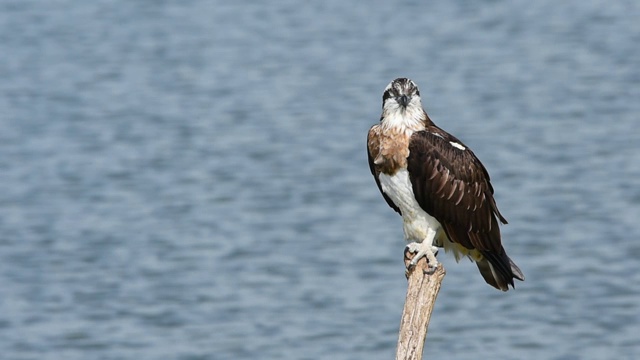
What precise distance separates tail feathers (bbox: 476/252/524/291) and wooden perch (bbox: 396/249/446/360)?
2.77ft

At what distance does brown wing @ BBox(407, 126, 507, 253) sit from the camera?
10.2 meters

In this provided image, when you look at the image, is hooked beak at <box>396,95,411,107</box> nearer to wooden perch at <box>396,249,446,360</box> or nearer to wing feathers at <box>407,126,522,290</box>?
wing feathers at <box>407,126,522,290</box>

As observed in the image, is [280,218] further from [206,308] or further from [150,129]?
[150,129]

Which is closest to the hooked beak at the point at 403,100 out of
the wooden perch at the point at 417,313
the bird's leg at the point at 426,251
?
the bird's leg at the point at 426,251

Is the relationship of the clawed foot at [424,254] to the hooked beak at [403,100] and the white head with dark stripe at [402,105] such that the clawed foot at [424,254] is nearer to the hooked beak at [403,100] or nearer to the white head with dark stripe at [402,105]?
the white head with dark stripe at [402,105]

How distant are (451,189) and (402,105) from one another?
2.33ft

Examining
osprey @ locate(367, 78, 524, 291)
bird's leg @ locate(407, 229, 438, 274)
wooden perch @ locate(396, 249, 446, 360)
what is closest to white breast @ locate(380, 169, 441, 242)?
osprey @ locate(367, 78, 524, 291)

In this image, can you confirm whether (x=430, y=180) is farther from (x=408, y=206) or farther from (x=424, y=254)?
(x=424, y=254)

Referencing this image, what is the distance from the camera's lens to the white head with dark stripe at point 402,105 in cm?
1016

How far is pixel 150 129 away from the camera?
23.4 meters

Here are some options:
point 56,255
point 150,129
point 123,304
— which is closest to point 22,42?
point 150,129

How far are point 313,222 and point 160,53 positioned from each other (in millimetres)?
10012

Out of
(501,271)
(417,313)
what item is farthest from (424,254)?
(501,271)

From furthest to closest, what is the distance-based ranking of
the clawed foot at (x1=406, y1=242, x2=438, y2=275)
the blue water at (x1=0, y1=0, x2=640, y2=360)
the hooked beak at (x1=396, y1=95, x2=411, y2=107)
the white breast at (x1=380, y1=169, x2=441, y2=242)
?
1. the blue water at (x1=0, y1=0, x2=640, y2=360)
2. the white breast at (x1=380, y1=169, x2=441, y2=242)
3. the hooked beak at (x1=396, y1=95, x2=411, y2=107)
4. the clawed foot at (x1=406, y1=242, x2=438, y2=275)
